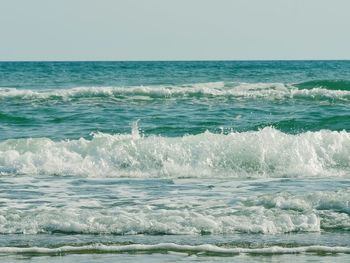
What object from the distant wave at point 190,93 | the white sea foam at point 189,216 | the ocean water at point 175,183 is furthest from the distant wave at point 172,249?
the distant wave at point 190,93

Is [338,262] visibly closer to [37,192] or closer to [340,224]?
[340,224]

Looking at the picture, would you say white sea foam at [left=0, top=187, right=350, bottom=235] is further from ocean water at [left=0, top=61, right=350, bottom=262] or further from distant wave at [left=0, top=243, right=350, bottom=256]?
distant wave at [left=0, top=243, right=350, bottom=256]

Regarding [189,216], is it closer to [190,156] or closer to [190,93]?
[190,156]

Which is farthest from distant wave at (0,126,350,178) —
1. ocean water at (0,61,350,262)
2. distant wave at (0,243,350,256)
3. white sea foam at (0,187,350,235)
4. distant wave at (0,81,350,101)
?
distant wave at (0,81,350,101)

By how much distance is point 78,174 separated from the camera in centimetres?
1315

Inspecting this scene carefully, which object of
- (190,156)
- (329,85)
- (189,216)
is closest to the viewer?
(189,216)

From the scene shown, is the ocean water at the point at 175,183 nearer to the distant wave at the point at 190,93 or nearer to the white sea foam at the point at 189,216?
the white sea foam at the point at 189,216

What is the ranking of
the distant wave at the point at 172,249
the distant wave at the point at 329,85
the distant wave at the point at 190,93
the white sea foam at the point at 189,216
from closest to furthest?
the distant wave at the point at 172,249, the white sea foam at the point at 189,216, the distant wave at the point at 190,93, the distant wave at the point at 329,85

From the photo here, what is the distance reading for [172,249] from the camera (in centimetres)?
778

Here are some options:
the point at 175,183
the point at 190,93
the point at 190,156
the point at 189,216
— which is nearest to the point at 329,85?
the point at 190,93

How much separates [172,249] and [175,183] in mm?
4230

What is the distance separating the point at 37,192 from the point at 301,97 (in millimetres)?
15988

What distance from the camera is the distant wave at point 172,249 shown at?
7.67m

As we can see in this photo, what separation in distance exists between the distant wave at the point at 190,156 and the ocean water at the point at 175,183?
0.02 m
